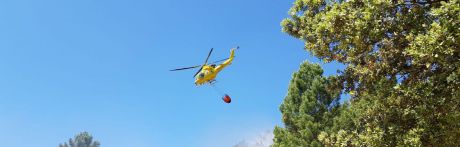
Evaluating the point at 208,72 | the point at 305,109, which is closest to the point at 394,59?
the point at 208,72

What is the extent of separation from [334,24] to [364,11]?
105cm

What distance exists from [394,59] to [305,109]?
20.0 meters

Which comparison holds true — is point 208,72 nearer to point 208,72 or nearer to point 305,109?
point 208,72

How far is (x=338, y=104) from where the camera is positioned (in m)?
36.0

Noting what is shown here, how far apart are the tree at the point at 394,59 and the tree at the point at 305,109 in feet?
54.0

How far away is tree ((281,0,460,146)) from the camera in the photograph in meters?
11.8

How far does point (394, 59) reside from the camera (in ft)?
49.8

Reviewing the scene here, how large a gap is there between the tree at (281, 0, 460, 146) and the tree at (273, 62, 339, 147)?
54.0 ft

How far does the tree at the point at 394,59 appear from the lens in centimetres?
1175

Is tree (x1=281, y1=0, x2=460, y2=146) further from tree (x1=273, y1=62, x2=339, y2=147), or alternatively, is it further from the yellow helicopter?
tree (x1=273, y1=62, x2=339, y2=147)

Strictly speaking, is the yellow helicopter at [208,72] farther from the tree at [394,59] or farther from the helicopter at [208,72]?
the tree at [394,59]

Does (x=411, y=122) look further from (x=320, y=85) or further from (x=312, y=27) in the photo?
(x=320, y=85)

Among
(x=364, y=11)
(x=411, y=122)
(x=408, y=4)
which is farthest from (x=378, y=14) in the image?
(x=411, y=122)

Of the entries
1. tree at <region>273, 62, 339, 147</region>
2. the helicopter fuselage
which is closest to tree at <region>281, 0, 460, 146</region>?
the helicopter fuselage
